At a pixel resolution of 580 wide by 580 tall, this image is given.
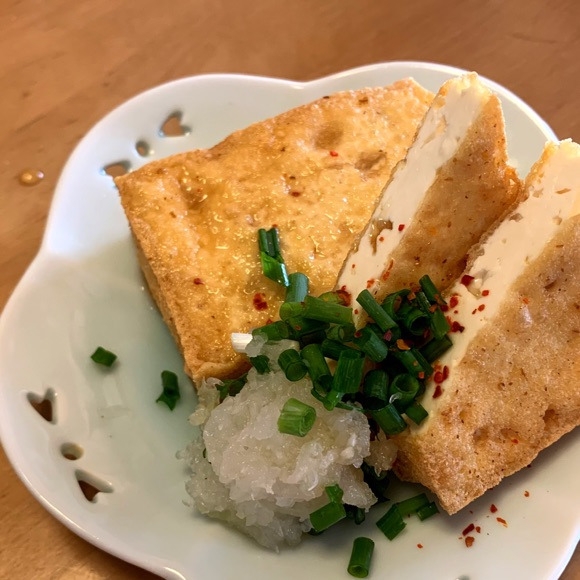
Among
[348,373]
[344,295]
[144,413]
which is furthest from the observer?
[144,413]

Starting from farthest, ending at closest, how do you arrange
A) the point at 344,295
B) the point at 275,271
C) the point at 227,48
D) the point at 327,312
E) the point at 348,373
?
the point at 227,48, the point at 275,271, the point at 344,295, the point at 327,312, the point at 348,373

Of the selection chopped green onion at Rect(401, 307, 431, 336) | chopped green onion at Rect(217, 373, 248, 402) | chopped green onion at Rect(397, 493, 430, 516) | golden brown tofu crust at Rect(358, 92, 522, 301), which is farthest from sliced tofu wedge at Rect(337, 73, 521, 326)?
chopped green onion at Rect(397, 493, 430, 516)

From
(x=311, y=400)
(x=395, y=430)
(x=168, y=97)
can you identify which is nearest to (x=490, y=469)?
(x=395, y=430)

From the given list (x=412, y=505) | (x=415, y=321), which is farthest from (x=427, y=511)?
(x=415, y=321)

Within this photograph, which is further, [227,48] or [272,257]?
[227,48]

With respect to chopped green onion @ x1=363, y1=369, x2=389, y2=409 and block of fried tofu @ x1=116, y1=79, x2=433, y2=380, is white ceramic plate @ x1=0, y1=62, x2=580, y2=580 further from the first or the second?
chopped green onion @ x1=363, y1=369, x2=389, y2=409

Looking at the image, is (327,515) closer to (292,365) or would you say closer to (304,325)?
(292,365)

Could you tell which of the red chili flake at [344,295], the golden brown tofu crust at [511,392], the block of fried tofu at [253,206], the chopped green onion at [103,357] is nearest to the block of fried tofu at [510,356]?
the golden brown tofu crust at [511,392]
